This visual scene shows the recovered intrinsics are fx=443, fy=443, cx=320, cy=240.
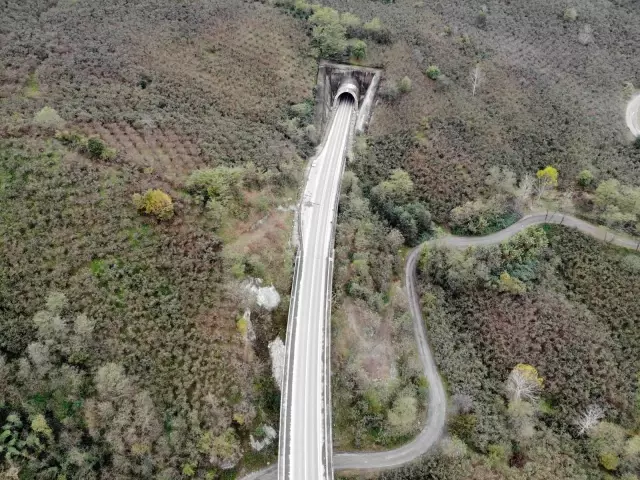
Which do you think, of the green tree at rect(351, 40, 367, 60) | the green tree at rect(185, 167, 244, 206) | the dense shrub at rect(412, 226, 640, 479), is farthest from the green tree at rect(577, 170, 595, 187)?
the green tree at rect(185, 167, 244, 206)

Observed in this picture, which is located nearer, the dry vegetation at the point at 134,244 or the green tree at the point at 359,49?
the dry vegetation at the point at 134,244

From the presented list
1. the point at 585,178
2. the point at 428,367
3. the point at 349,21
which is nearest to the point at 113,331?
the point at 428,367

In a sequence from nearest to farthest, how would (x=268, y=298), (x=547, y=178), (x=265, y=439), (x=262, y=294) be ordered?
(x=265, y=439), (x=262, y=294), (x=268, y=298), (x=547, y=178)

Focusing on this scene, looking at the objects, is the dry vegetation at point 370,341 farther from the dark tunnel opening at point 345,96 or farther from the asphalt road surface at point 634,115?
the asphalt road surface at point 634,115

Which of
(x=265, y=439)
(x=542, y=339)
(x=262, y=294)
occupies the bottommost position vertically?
(x=265, y=439)

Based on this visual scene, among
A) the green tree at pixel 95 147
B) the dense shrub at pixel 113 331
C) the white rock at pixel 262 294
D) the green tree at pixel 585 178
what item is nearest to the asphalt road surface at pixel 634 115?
the green tree at pixel 585 178

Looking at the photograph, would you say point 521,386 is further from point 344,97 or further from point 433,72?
point 344,97
